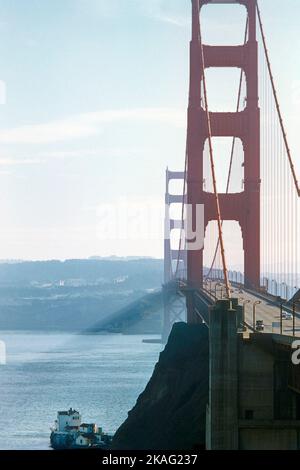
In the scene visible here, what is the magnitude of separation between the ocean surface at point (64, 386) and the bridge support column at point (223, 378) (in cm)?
2621

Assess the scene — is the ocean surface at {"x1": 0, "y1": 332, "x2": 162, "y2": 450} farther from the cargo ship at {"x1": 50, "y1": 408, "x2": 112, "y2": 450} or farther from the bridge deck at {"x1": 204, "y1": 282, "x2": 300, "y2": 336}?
the bridge deck at {"x1": 204, "y1": 282, "x2": 300, "y2": 336}

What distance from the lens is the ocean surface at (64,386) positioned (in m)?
55.5

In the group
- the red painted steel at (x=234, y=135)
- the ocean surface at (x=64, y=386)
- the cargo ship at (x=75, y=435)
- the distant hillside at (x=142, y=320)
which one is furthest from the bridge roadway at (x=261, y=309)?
the distant hillside at (x=142, y=320)

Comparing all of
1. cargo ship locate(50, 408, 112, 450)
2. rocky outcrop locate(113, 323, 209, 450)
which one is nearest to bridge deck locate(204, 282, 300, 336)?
rocky outcrop locate(113, 323, 209, 450)

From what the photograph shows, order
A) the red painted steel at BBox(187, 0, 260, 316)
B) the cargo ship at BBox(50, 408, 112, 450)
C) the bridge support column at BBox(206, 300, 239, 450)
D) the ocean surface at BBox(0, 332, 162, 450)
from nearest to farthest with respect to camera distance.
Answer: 1. the bridge support column at BBox(206, 300, 239, 450)
2. the red painted steel at BBox(187, 0, 260, 316)
3. the cargo ship at BBox(50, 408, 112, 450)
4. the ocean surface at BBox(0, 332, 162, 450)

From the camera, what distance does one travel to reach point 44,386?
7731cm

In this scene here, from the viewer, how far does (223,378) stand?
21109 millimetres

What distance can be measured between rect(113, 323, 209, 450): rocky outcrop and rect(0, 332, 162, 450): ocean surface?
890 centimetres

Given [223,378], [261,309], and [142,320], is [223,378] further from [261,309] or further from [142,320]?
[142,320]

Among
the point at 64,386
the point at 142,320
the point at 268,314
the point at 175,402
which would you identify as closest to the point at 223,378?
the point at 268,314

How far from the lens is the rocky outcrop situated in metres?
32.8

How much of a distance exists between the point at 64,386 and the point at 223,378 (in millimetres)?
56732
